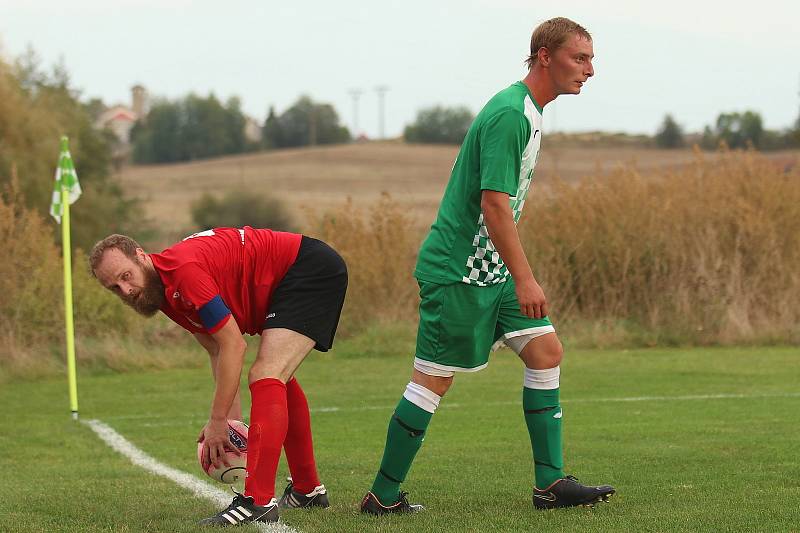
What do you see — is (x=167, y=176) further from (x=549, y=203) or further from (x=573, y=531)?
(x=573, y=531)

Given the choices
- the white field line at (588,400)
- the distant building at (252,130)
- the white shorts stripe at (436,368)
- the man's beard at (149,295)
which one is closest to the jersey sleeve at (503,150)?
the white shorts stripe at (436,368)

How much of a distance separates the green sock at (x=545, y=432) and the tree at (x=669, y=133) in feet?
254

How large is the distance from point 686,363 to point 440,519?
9577 millimetres

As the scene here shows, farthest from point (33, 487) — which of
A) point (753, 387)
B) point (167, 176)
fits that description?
point (167, 176)

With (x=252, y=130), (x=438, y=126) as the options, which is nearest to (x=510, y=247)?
(x=438, y=126)

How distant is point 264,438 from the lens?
5.67 m

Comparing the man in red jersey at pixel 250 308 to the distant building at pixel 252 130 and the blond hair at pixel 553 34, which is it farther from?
the distant building at pixel 252 130

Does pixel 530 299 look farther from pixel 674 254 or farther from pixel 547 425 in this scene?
pixel 674 254

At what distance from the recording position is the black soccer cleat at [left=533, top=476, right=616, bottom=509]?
5.89m

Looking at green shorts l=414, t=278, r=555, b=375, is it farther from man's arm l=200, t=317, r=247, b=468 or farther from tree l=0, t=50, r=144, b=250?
tree l=0, t=50, r=144, b=250

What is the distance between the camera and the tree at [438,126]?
10025 centimetres

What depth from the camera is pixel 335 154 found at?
92938 millimetres

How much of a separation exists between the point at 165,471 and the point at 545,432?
10.1ft

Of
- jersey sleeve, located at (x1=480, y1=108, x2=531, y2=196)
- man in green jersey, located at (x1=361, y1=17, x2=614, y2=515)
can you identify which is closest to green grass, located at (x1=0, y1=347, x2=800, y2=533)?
man in green jersey, located at (x1=361, y1=17, x2=614, y2=515)
